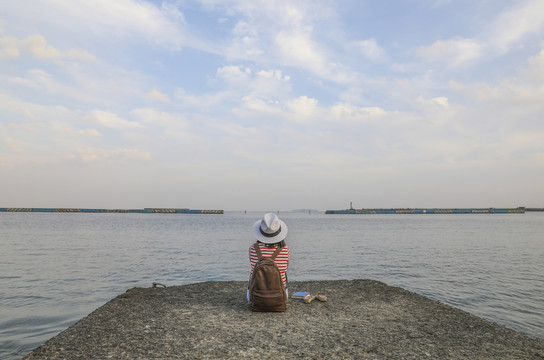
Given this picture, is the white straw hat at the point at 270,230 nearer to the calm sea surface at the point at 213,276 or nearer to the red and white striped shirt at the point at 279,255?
the red and white striped shirt at the point at 279,255

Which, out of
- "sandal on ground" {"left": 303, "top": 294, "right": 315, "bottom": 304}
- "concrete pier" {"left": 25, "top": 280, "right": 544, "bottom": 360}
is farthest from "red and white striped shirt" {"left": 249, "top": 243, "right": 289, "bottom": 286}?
"sandal on ground" {"left": 303, "top": 294, "right": 315, "bottom": 304}

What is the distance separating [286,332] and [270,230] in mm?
2193

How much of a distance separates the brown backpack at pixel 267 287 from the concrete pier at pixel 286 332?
22 cm

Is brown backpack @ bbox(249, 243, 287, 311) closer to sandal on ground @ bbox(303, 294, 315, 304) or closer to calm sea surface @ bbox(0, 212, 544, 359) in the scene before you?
sandal on ground @ bbox(303, 294, 315, 304)

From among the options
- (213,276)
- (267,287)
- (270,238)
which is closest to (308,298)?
(267,287)

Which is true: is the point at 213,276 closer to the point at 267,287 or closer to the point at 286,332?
the point at 267,287

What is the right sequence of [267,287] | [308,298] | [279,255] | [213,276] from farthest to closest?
[213,276] < [308,298] < [279,255] < [267,287]

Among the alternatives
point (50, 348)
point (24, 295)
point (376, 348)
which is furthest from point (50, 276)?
point (376, 348)

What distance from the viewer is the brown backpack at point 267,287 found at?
7.42 meters

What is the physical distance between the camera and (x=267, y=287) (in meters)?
7.64

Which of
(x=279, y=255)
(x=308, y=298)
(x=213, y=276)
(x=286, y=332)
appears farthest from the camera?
(x=213, y=276)

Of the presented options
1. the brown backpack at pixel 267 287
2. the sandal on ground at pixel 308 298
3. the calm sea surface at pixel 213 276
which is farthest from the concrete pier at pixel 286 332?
the calm sea surface at pixel 213 276

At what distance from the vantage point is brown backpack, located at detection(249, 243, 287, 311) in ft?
24.3

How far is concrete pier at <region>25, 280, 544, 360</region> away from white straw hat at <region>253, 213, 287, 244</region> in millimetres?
1685
